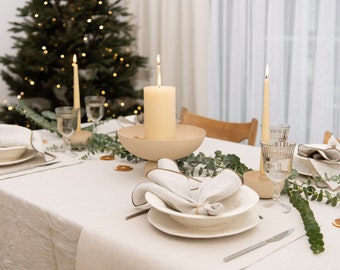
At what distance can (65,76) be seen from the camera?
3703 mm

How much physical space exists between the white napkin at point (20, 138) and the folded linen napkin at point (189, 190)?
584mm

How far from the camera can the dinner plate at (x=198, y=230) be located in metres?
1.02

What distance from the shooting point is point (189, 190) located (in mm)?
1161

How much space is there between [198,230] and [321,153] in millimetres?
564

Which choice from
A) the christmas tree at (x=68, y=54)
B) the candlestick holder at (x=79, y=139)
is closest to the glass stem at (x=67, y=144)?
the candlestick holder at (x=79, y=139)

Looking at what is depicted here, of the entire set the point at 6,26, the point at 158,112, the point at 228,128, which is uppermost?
the point at 6,26

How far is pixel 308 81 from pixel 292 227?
2.18 m

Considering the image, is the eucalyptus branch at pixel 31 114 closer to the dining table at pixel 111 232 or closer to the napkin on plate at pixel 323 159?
the dining table at pixel 111 232

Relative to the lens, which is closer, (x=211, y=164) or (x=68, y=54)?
(x=211, y=164)

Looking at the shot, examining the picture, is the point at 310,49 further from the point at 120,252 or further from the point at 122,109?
the point at 120,252

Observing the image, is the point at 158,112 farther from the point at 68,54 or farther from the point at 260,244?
the point at 68,54

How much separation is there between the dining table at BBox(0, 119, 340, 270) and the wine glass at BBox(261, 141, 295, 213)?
6cm

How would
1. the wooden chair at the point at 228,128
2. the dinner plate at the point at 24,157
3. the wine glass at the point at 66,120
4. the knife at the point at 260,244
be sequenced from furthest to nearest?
the wooden chair at the point at 228,128 → the wine glass at the point at 66,120 → the dinner plate at the point at 24,157 → the knife at the point at 260,244

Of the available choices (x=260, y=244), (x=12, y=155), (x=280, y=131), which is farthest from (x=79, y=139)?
(x=260, y=244)
